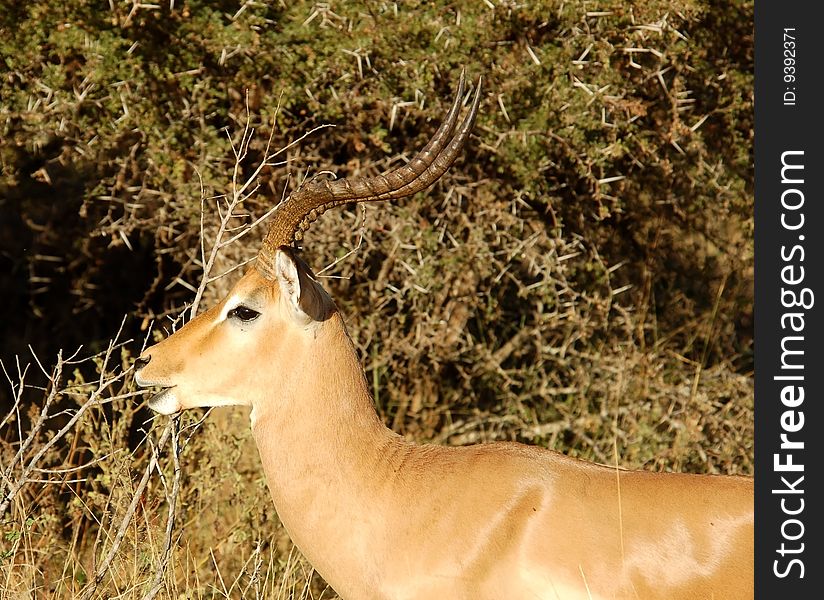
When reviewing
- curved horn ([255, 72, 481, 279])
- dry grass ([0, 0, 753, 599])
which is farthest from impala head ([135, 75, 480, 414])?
dry grass ([0, 0, 753, 599])

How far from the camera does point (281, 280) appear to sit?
409cm

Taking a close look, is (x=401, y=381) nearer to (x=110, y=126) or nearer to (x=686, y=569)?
(x=110, y=126)

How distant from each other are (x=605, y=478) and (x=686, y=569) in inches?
17.0

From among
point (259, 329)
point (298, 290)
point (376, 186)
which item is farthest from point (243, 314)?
point (376, 186)

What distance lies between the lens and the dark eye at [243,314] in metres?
4.16

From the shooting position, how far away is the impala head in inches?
160

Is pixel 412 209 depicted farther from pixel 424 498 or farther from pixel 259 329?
pixel 424 498

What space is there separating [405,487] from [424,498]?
0.09m

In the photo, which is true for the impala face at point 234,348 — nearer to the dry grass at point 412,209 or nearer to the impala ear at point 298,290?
the impala ear at point 298,290

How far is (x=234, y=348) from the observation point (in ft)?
13.6

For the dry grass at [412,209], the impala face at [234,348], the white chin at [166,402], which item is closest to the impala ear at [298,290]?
the impala face at [234,348]

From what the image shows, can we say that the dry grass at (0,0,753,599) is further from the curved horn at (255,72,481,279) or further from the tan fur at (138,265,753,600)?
the curved horn at (255,72,481,279)

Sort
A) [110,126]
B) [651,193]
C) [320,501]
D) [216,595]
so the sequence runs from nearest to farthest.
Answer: [320,501] → [216,595] → [110,126] → [651,193]

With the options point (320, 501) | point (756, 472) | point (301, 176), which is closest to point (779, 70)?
point (756, 472)
